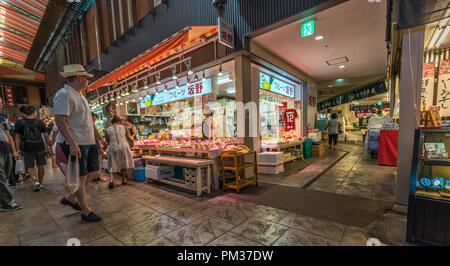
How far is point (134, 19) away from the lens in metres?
8.08

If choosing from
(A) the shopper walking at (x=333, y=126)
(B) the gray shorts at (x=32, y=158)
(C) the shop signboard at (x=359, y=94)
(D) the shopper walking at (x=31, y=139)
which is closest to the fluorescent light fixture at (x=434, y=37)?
(A) the shopper walking at (x=333, y=126)

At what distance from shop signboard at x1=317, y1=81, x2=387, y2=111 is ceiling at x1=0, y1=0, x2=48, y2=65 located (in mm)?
17144

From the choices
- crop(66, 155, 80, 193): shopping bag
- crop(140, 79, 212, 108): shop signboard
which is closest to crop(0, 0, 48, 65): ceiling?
crop(140, 79, 212, 108): shop signboard

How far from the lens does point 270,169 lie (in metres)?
5.36

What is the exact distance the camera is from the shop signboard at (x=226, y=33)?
4495 mm

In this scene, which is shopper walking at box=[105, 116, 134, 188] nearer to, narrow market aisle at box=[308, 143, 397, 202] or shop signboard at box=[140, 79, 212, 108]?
shop signboard at box=[140, 79, 212, 108]

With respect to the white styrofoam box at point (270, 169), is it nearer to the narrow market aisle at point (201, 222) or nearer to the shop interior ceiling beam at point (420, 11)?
the narrow market aisle at point (201, 222)

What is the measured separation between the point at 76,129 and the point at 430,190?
15.1ft

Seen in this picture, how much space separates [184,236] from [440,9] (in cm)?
431

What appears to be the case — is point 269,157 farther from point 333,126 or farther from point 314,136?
point 333,126

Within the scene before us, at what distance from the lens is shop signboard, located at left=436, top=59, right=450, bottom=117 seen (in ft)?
13.4
